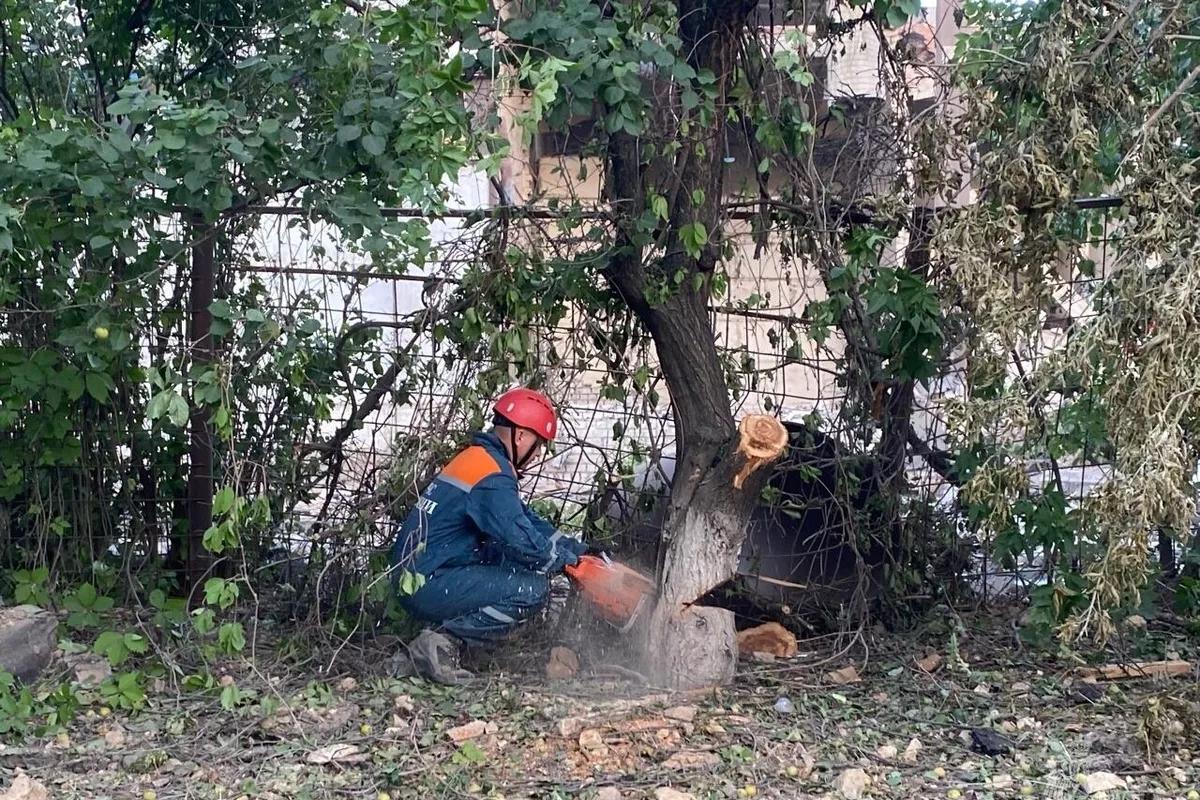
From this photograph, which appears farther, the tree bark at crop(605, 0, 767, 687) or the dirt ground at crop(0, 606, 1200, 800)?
the tree bark at crop(605, 0, 767, 687)

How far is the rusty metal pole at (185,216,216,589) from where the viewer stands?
5.59m

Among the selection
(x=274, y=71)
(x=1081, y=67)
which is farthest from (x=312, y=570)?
(x=1081, y=67)

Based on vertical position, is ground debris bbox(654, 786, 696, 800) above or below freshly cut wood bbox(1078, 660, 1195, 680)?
below

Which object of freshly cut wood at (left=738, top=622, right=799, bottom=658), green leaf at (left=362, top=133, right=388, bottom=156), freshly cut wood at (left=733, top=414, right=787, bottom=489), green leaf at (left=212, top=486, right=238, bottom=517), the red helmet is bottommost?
freshly cut wood at (left=738, top=622, right=799, bottom=658)

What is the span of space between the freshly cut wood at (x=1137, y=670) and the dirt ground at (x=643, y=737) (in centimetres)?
5

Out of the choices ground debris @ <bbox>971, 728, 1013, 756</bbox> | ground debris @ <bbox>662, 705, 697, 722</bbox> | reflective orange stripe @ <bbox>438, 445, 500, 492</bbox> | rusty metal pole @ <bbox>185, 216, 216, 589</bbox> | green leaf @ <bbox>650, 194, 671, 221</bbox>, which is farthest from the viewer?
rusty metal pole @ <bbox>185, 216, 216, 589</bbox>

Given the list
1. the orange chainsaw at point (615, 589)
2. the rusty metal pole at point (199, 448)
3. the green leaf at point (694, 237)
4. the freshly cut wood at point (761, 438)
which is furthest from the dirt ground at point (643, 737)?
the green leaf at point (694, 237)

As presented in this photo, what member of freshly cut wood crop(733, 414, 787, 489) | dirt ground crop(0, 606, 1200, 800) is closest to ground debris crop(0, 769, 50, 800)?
dirt ground crop(0, 606, 1200, 800)

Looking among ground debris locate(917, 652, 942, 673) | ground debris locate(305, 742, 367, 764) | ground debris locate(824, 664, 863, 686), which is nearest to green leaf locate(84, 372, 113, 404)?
ground debris locate(305, 742, 367, 764)

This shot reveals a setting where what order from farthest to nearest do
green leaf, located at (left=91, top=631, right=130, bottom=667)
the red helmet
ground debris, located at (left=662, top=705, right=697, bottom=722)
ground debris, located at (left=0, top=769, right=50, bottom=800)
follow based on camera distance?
the red helmet, green leaf, located at (left=91, top=631, right=130, bottom=667), ground debris, located at (left=662, top=705, right=697, bottom=722), ground debris, located at (left=0, top=769, right=50, bottom=800)

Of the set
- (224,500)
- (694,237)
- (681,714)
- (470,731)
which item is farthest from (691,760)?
(694,237)

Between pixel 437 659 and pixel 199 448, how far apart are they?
5.50 ft

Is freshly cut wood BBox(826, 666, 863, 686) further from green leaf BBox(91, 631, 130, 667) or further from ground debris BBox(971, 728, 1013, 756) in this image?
green leaf BBox(91, 631, 130, 667)

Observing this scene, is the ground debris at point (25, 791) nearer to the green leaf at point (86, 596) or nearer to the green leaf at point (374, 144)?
the green leaf at point (86, 596)
